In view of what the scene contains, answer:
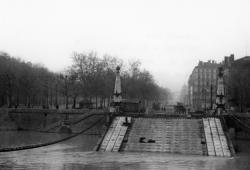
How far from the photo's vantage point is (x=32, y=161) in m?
30.2

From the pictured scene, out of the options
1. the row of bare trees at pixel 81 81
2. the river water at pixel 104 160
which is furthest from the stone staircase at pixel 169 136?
the row of bare trees at pixel 81 81

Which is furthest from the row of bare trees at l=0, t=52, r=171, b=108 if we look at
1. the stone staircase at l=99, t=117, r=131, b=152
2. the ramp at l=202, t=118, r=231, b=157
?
the ramp at l=202, t=118, r=231, b=157

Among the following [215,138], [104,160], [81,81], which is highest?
[81,81]

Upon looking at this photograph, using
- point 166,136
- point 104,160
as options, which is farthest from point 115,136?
point 104,160

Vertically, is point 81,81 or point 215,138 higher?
point 81,81

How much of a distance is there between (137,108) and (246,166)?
29057 millimetres

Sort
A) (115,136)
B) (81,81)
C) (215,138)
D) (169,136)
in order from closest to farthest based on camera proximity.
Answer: (215,138) < (169,136) < (115,136) < (81,81)

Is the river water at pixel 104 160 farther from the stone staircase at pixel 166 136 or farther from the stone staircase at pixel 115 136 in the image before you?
the stone staircase at pixel 166 136

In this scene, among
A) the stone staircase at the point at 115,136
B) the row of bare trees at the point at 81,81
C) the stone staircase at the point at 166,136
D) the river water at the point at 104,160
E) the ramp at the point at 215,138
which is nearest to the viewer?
the river water at the point at 104,160

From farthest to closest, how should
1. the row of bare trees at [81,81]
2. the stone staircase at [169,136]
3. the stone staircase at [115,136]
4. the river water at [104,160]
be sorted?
the row of bare trees at [81,81] < the stone staircase at [115,136] < the stone staircase at [169,136] < the river water at [104,160]

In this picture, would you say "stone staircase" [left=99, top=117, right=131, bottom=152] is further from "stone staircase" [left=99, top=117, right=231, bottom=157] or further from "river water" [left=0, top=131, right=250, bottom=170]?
"river water" [left=0, top=131, right=250, bottom=170]

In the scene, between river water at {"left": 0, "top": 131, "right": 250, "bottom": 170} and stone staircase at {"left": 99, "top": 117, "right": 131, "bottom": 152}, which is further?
stone staircase at {"left": 99, "top": 117, "right": 131, "bottom": 152}

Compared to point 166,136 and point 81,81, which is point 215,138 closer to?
point 166,136

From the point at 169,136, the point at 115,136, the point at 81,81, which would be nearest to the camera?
the point at 169,136
